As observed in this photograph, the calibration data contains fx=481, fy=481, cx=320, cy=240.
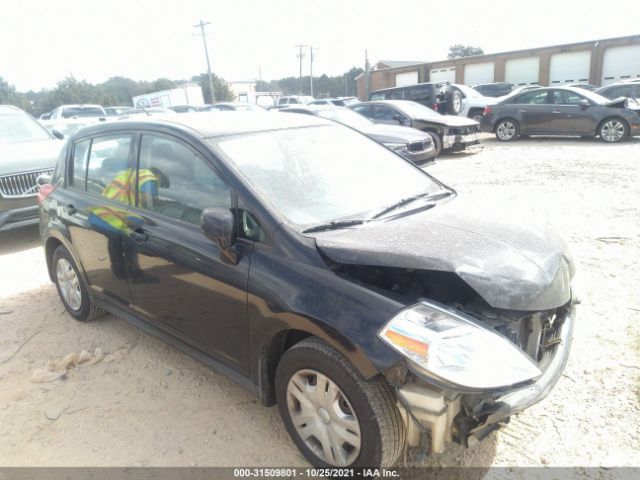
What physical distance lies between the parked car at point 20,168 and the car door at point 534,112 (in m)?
11.5

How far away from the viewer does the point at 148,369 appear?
3.40 m

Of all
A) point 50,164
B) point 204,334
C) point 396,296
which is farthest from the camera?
point 50,164

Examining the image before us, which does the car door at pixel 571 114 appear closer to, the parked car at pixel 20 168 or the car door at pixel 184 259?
the parked car at pixel 20 168

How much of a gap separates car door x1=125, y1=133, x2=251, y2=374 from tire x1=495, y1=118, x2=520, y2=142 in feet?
41.6

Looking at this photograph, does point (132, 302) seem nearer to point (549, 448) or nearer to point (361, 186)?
point (361, 186)

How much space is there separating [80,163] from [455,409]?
3.42 meters

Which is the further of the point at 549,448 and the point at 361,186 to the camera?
the point at 361,186

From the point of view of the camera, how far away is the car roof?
2.95 meters

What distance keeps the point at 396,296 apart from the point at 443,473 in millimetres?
976

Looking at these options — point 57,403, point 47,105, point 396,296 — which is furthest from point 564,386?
point 47,105

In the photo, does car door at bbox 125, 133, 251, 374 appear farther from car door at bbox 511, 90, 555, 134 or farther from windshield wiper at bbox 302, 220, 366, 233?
car door at bbox 511, 90, 555, 134

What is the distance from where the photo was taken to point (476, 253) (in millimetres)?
2229

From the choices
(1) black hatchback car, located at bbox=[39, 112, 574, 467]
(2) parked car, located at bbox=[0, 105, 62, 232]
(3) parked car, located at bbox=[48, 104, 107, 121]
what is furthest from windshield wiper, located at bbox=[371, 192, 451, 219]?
(3) parked car, located at bbox=[48, 104, 107, 121]

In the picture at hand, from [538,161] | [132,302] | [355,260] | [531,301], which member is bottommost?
[538,161]
